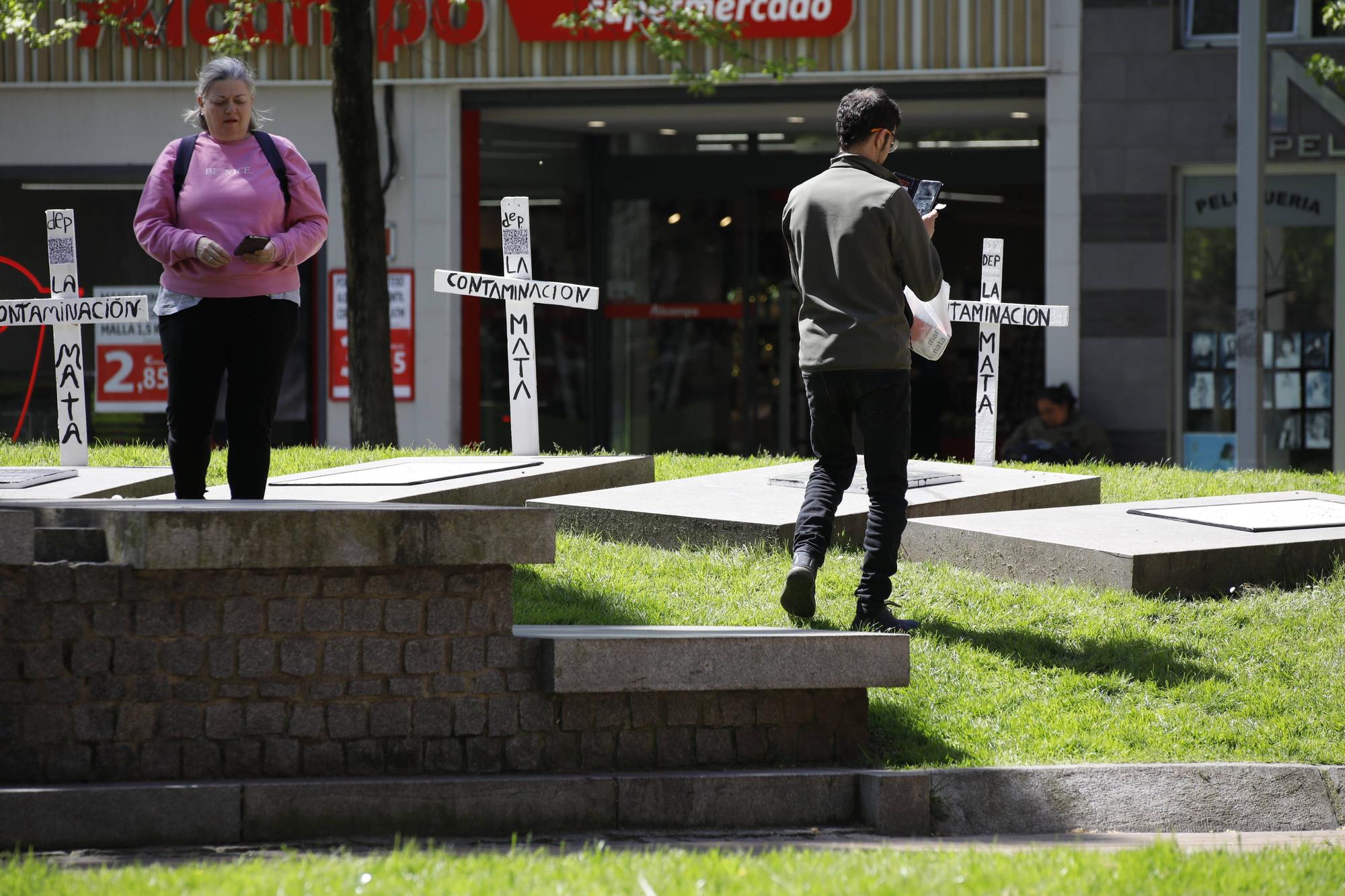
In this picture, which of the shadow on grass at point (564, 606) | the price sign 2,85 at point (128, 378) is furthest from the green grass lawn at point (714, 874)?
the price sign 2,85 at point (128, 378)

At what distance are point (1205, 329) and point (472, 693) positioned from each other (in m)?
13.4

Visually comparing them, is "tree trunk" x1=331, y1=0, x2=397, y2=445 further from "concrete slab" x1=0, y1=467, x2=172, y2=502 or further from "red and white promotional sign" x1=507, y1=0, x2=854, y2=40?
"red and white promotional sign" x1=507, y1=0, x2=854, y2=40

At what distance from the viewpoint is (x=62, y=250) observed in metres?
9.91

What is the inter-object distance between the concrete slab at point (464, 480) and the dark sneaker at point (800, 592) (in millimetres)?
1814

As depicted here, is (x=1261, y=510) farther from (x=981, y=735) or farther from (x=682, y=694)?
(x=682, y=694)

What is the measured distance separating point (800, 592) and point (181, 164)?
8.79ft

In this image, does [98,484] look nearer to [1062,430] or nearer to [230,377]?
[230,377]

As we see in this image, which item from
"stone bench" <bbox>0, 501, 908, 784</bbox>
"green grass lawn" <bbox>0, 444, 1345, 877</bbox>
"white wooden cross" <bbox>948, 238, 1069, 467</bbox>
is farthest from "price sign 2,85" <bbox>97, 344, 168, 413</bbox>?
"stone bench" <bbox>0, 501, 908, 784</bbox>

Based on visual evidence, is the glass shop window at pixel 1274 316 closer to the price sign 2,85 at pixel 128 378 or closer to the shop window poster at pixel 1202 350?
the shop window poster at pixel 1202 350

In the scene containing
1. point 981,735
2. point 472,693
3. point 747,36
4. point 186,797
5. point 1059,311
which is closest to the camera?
point 186,797

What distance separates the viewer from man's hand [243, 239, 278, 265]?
5.62m

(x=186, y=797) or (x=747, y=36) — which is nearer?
(x=186, y=797)

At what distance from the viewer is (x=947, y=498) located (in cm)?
787

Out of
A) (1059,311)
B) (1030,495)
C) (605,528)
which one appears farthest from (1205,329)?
(605,528)
